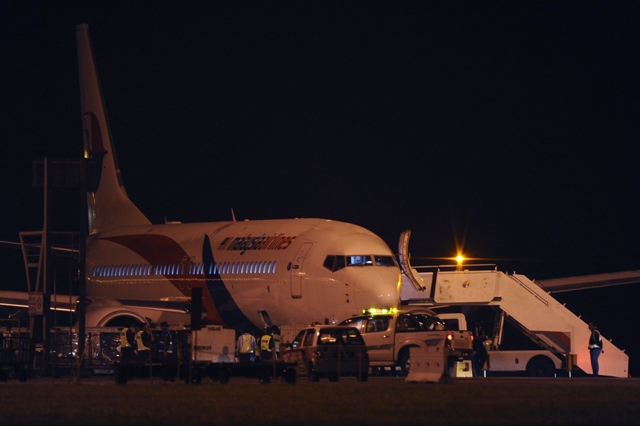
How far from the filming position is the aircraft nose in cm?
3169

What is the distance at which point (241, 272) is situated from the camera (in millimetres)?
34312

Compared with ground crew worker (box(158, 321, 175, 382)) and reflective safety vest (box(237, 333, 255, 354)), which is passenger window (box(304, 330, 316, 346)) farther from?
reflective safety vest (box(237, 333, 255, 354))

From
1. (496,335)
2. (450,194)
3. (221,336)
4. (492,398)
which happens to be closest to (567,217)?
(450,194)

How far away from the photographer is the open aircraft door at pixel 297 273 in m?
32.5

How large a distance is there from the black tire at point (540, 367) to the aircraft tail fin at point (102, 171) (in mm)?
17786

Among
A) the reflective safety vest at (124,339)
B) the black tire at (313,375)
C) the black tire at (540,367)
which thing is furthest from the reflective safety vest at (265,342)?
the black tire at (540,367)

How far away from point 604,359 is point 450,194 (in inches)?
1981

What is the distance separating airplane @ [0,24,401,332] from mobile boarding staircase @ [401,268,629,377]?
3177 mm

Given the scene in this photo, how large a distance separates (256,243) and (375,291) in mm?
4652

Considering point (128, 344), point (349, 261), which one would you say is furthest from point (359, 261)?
point (128, 344)

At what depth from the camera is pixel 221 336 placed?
98.7ft

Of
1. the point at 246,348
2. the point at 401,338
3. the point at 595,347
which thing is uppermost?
the point at 401,338

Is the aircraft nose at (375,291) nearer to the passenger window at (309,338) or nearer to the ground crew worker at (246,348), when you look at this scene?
the ground crew worker at (246,348)

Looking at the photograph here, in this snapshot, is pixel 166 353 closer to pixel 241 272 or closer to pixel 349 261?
pixel 241 272
